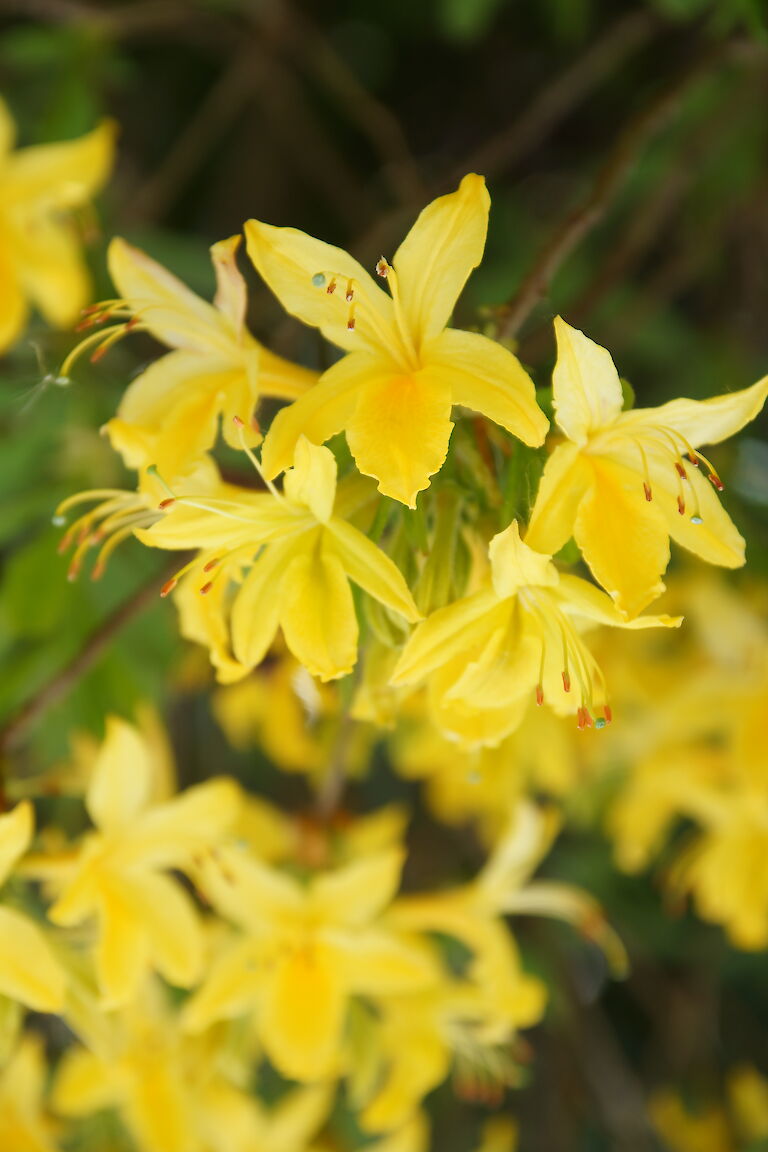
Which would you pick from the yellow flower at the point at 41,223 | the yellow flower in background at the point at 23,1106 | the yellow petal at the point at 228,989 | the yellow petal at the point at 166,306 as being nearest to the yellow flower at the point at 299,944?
the yellow petal at the point at 228,989

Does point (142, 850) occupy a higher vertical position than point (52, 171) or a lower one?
lower

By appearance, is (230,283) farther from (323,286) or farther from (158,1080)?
(158,1080)

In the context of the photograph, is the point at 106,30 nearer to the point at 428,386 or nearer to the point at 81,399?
the point at 81,399

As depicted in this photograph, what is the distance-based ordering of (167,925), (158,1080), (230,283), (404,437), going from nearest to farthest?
1. (404,437)
2. (230,283)
3. (167,925)
4. (158,1080)

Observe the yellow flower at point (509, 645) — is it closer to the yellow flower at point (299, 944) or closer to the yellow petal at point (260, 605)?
the yellow petal at point (260, 605)

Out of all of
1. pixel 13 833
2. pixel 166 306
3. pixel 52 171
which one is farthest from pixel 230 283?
pixel 52 171

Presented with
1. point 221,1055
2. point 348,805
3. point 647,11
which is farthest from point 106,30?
point 221,1055
